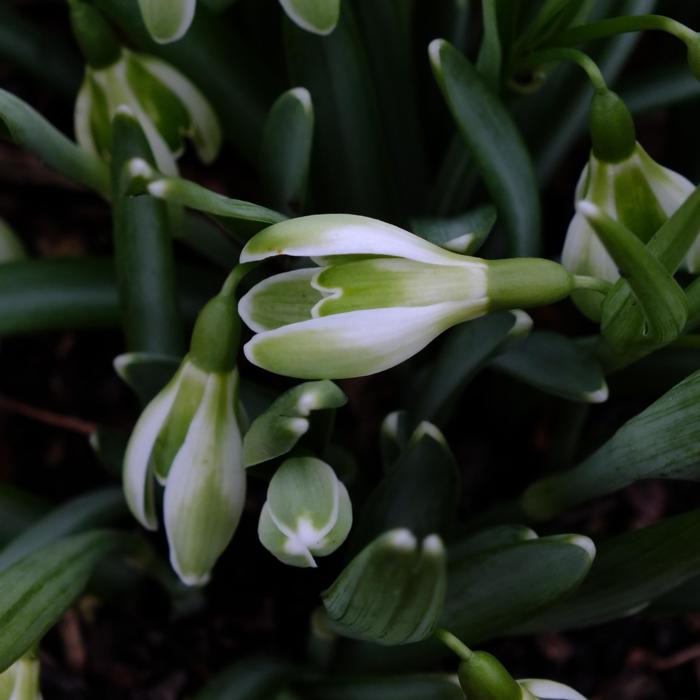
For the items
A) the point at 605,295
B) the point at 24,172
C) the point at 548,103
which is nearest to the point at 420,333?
the point at 605,295

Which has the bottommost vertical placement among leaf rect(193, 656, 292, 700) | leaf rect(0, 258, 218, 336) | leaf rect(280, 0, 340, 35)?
leaf rect(193, 656, 292, 700)

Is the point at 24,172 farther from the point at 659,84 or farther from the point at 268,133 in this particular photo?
the point at 659,84

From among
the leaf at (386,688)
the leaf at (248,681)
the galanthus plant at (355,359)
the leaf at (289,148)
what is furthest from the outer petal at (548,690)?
the leaf at (289,148)

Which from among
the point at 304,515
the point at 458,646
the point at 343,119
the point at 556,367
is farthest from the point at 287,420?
the point at 343,119

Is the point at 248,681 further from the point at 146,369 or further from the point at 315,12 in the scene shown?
the point at 315,12

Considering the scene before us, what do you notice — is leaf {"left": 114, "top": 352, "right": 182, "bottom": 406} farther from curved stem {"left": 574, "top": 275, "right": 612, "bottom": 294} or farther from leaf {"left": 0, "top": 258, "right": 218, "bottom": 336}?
curved stem {"left": 574, "top": 275, "right": 612, "bottom": 294}

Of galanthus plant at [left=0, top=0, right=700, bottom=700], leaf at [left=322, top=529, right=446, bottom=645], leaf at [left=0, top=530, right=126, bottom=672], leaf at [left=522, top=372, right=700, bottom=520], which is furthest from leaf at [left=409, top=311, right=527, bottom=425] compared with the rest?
leaf at [left=0, top=530, right=126, bottom=672]

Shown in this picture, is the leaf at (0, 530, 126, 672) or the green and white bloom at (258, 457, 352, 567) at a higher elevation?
the green and white bloom at (258, 457, 352, 567)
